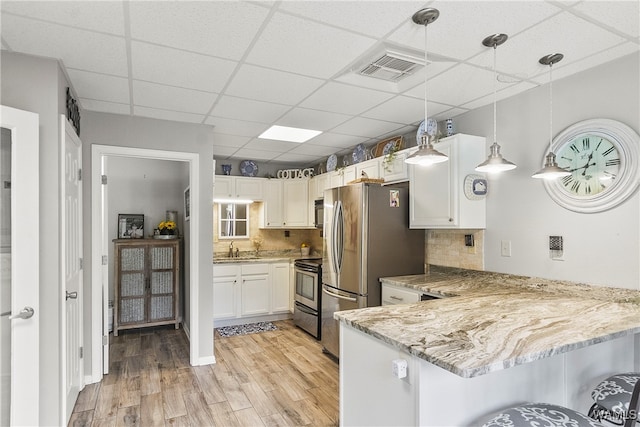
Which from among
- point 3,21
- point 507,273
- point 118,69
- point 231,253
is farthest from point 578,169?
point 231,253

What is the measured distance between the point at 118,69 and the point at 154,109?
80 centimetres

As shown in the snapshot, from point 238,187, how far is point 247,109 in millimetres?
2202

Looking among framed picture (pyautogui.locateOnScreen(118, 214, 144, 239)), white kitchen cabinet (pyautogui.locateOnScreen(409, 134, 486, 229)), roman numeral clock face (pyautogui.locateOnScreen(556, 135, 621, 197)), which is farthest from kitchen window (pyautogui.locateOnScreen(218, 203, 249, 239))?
roman numeral clock face (pyautogui.locateOnScreen(556, 135, 621, 197))

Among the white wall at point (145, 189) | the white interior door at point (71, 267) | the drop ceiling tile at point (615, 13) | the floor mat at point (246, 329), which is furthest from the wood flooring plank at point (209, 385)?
the drop ceiling tile at point (615, 13)

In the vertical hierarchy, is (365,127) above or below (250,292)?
above

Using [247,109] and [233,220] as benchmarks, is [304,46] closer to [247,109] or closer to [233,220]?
[247,109]

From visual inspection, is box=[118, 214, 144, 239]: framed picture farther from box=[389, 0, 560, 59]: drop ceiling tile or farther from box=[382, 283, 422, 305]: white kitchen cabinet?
box=[389, 0, 560, 59]: drop ceiling tile

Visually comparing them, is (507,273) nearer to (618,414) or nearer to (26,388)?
(618,414)

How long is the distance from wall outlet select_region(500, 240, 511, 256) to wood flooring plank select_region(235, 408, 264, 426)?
2.24 meters

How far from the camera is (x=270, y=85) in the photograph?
8.64 ft

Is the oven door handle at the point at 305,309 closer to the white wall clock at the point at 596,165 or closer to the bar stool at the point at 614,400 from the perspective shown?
the white wall clock at the point at 596,165

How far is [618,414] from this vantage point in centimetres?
157

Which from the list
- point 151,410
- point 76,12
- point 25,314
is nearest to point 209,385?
point 151,410

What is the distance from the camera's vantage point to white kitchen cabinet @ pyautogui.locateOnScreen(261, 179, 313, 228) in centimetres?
543
